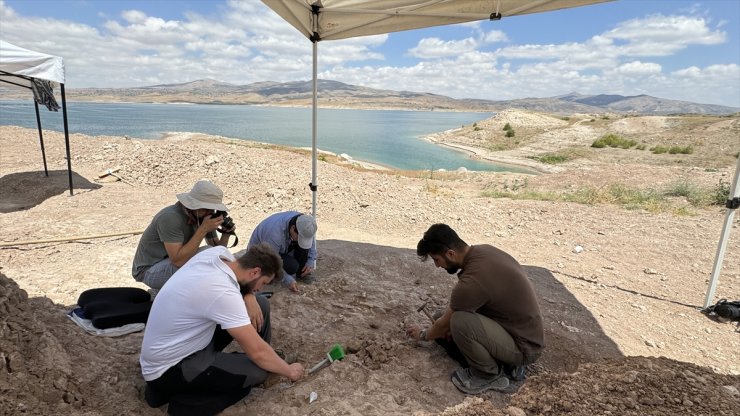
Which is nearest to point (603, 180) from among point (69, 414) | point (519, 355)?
point (519, 355)

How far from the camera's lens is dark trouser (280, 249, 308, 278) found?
4660 millimetres

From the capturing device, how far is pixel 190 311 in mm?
2434

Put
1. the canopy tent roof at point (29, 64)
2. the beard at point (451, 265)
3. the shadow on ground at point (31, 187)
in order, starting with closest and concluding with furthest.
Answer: the beard at point (451, 265) → the canopy tent roof at point (29, 64) → the shadow on ground at point (31, 187)

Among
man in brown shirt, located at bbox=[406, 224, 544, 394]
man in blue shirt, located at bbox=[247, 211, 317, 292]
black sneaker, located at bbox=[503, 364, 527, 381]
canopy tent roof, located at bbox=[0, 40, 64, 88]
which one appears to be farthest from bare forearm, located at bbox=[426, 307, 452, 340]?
canopy tent roof, located at bbox=[0, 40, 64, 88]

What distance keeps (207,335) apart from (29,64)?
8172 mm

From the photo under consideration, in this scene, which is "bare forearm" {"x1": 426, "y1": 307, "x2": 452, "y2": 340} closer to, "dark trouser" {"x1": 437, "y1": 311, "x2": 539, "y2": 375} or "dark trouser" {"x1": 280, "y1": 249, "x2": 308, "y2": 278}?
"dark trouser" {"x1": 437, "y1": 311, "x2": 539, "y2": 375}

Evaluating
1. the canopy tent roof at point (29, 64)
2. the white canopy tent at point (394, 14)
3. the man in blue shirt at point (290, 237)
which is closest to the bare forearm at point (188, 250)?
the man in blue shirt at point (290, 237)

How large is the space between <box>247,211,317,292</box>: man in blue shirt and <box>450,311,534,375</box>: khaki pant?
1920mm

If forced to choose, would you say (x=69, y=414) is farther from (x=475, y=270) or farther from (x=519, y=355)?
(x=519, y=355)

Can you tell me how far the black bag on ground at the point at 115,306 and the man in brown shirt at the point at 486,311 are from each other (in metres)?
2.64

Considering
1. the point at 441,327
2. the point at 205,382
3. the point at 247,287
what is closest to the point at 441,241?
the point at 441,327

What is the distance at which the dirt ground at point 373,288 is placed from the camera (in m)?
2.74

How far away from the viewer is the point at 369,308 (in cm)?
448

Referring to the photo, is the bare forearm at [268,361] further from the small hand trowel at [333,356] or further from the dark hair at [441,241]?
the dark hair at [441,241]
